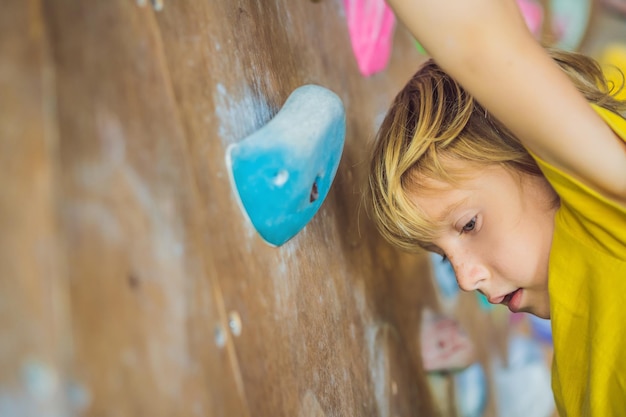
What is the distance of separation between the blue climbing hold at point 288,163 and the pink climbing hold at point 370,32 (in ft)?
1.15

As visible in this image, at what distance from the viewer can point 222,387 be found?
0.46 meters

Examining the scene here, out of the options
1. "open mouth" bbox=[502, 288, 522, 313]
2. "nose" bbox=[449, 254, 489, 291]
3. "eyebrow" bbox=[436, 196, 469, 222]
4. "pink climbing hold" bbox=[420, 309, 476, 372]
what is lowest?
"pink climbing hold" bbox=[420, 309, 476, 372]

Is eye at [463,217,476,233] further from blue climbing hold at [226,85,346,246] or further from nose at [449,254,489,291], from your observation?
blue climbing hold at [226,85,346,246]

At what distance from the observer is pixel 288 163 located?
0.54 metres

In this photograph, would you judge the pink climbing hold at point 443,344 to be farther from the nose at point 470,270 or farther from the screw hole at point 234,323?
the screw hole at point 234,323

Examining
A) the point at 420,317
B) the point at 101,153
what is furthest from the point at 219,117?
the point at 420,317

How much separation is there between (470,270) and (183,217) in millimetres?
497

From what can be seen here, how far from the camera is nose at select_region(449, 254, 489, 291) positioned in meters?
0.83

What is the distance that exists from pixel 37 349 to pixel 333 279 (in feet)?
1.53

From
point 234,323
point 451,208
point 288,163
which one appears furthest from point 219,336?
point 451,208

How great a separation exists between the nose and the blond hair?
5 cm

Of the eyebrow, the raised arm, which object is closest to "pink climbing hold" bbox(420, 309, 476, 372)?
the eyebrow

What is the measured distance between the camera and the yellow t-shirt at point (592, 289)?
2.25ft

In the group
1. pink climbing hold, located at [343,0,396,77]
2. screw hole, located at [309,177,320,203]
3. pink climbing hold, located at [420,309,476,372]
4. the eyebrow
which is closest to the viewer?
screw hole, located at [309,177,320,203]
